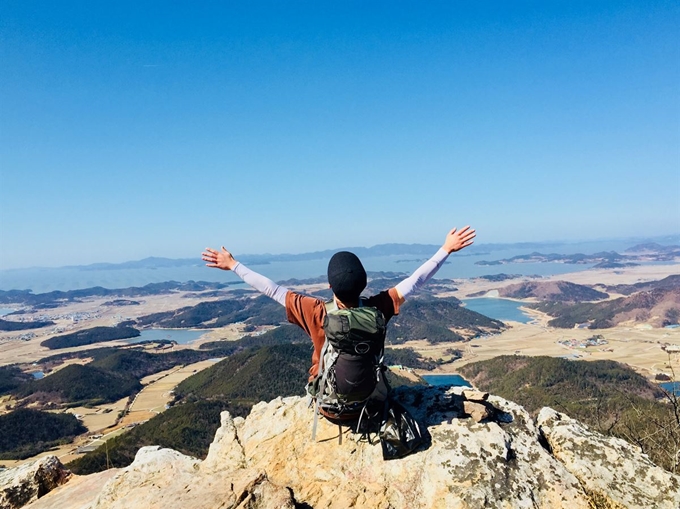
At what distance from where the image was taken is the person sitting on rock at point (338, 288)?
4.94 m

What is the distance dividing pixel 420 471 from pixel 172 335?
184m

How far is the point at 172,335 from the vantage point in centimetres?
17262

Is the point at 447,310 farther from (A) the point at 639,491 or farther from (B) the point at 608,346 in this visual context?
(A) the point at 639,491

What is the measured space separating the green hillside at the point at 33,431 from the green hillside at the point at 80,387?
16.3 m

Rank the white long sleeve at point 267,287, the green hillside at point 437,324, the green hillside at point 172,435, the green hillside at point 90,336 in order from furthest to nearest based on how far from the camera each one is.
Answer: the green hillside at point 90,336
the green hillside at point 437,324
the green hillside at point 172,435
the white long sleeve at point 267,287

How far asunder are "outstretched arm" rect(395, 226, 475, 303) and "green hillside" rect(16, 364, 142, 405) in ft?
343

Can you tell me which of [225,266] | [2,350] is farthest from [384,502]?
[2,350]

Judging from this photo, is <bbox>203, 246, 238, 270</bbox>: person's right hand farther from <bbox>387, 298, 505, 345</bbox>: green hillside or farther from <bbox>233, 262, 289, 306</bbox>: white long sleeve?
<bbox>387, 298, 505, 345</bbox>: green hillside

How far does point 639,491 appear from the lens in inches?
179

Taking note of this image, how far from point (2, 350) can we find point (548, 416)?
188739 millimetres

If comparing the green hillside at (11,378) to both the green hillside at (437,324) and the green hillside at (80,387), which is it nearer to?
the green hillside at (80,387)

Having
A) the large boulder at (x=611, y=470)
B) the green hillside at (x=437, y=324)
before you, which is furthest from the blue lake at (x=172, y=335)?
the large boulder at (x=611, y=470)

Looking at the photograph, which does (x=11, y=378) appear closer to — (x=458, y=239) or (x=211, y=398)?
(x=211, y=398)

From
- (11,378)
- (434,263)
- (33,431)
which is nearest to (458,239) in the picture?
(434,263)
